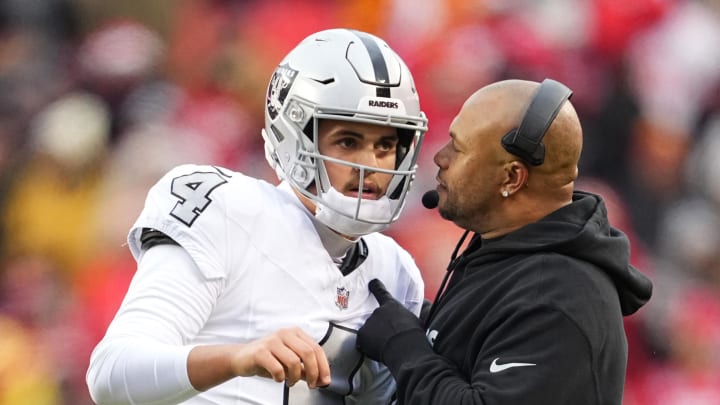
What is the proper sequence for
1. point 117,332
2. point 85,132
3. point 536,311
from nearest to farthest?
point 117,332, point 536,311, point 85,132

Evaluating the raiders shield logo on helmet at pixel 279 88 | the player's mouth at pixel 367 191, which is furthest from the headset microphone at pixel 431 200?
the raiders shield logo on helmet at pixel 279 88

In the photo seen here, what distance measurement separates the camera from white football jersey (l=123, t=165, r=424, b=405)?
1.92 meters

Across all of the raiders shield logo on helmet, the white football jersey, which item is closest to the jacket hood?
the white football jersey

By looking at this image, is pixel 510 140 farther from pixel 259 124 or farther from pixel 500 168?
pixel 259 124

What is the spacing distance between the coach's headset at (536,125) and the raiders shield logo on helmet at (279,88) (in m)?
0.45

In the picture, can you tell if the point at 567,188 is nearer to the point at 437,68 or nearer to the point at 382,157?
the point at 382,157

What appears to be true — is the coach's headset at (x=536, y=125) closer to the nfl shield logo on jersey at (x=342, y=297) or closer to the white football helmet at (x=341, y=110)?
the white football helmet at (x=341, y=110)

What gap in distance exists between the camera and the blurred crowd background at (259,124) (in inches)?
149

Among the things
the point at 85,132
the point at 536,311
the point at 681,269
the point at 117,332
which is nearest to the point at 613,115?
the point at 681,269

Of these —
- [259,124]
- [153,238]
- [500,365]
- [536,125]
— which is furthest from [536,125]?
[259,124]

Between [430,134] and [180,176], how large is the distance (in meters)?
2.11

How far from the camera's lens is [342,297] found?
2.11m

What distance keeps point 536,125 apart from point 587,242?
0.24m

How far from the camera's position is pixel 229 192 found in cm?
201
